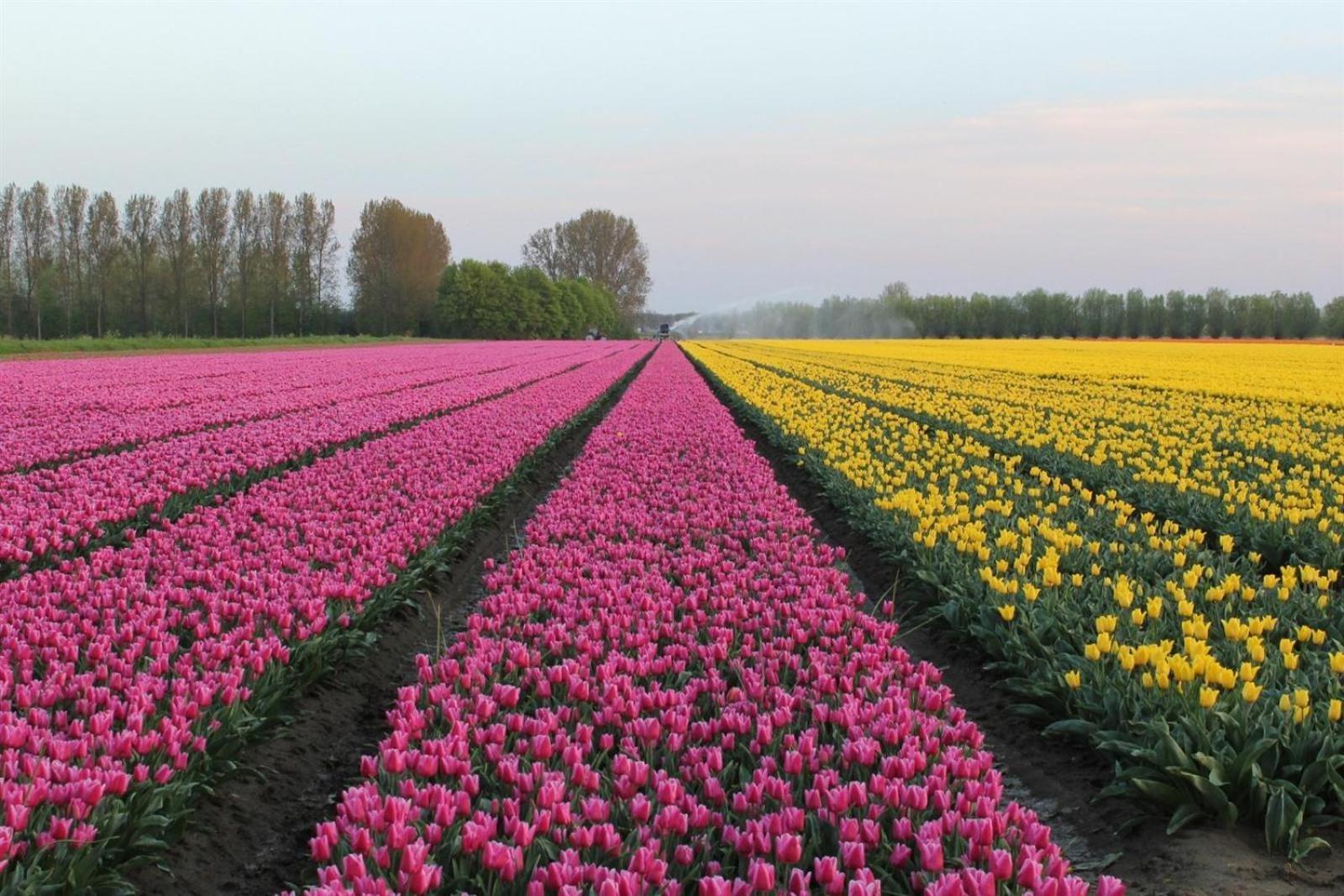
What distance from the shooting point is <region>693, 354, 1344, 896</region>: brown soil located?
316 cm

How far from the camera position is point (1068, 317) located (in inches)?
4291

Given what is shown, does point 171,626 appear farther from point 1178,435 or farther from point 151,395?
point 151,395

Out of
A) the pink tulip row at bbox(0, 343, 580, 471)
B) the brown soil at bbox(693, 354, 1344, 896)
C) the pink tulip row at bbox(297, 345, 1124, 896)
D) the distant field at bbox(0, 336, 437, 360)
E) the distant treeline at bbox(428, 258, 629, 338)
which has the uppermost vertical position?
the distant treeline at bbox(428, 258, 629, 338)

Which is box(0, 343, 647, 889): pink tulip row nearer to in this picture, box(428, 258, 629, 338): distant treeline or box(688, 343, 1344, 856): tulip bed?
box(688, 343, 1344, 856): tulip bed

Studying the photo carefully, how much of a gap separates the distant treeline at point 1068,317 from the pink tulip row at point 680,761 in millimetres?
108138

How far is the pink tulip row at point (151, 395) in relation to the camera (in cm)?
1176

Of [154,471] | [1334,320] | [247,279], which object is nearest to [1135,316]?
[1334,320]

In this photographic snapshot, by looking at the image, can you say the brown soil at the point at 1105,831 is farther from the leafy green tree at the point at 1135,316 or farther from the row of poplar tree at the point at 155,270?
the leafy green tree at the point at 1135,316

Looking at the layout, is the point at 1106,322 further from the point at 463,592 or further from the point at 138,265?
the point at 463,592

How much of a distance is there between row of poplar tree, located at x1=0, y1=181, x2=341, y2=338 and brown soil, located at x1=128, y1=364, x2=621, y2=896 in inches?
3029

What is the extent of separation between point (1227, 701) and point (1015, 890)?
1.83m

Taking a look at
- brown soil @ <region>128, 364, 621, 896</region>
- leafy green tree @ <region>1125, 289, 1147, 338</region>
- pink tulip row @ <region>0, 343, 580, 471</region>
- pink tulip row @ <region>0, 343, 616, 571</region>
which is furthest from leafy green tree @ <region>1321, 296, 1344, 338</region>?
brown soil @ <region>128, 364, 621, 896</region>

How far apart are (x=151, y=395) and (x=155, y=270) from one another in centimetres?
7009

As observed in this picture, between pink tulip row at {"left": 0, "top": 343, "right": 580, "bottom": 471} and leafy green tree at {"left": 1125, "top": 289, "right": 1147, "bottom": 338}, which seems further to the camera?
leafy green tree at {"left": 1125, "top": 289, "right": 1147, "bottom": 338}
